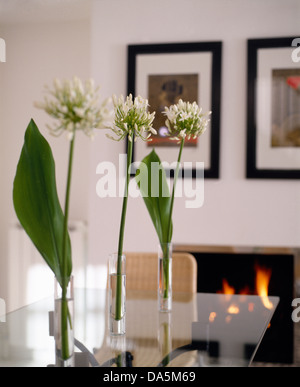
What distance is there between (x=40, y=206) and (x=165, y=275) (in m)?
0.59

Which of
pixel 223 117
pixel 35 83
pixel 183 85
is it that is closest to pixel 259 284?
pixel 223 117

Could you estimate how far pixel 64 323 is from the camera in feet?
3.09

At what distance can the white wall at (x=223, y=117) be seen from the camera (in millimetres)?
2920

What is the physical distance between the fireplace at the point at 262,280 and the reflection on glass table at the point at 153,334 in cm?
110

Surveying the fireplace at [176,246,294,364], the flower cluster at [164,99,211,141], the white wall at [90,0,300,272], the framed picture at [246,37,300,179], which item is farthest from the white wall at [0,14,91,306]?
the flower cluster at [164,99,211,141]

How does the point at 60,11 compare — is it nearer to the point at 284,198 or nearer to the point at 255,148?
the point at 255,148

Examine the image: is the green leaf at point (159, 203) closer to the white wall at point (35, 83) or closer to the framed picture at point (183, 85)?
the framed picture at point (183, 85)

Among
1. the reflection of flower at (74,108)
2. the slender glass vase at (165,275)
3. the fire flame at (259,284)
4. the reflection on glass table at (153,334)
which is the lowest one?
the fire flame at (259,284)

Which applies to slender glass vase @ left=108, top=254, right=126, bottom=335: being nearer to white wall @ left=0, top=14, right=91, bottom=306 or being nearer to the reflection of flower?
the reflection of flower

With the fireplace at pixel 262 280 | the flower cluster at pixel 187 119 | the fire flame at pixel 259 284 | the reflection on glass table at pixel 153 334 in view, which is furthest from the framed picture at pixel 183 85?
the flower cluster at pixel 187 119

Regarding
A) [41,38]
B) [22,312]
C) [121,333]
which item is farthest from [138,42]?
[121,333]

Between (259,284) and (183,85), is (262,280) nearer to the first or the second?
(259,284)
